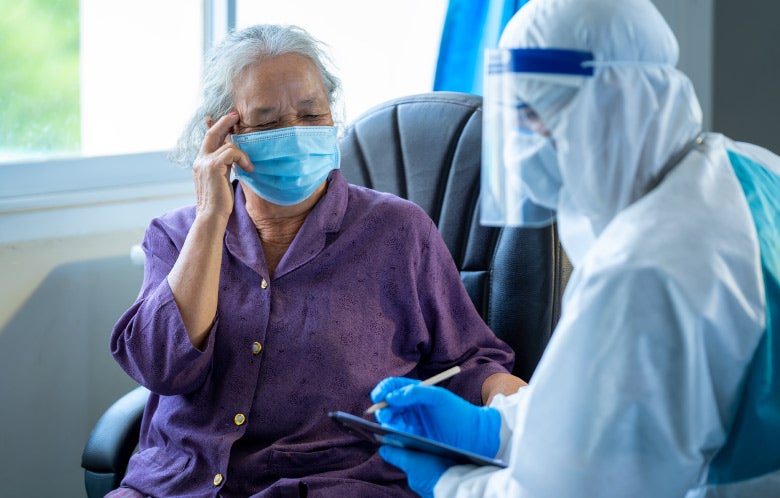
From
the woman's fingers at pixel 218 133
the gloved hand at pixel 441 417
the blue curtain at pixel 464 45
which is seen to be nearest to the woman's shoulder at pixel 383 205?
the woman's fingers at pixel 218 133

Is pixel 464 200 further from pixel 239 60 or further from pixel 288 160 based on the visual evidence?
pixel 239 60

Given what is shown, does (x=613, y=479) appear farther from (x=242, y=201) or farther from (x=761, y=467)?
(x=242, y=201)

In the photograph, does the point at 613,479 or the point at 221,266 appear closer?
the point at 613,479

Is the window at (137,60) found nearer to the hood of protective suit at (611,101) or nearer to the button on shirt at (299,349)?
the button on shirt at (299,349)

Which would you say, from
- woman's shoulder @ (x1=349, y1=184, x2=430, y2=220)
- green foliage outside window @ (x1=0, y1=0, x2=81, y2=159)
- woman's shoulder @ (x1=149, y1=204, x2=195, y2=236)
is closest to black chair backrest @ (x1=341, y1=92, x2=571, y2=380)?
woman's shoulder @ (x1=349, y1=184, x2=430, y2=220)

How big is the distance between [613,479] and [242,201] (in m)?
1.00

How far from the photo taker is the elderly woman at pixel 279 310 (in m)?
1.59

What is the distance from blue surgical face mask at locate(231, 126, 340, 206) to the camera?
1672 mm

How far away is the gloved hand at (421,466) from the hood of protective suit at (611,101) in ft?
1.33

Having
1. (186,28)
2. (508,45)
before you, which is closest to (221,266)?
(508,45)

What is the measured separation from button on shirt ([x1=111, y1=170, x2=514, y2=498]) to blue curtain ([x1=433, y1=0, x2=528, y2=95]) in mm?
726

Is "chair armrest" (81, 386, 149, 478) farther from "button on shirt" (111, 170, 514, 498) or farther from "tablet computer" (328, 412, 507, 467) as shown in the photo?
"tablet computer" (328, 412, 507, 467)

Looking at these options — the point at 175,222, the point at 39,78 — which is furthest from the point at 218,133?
the point at 39,78

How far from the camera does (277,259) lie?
5.64 feet
